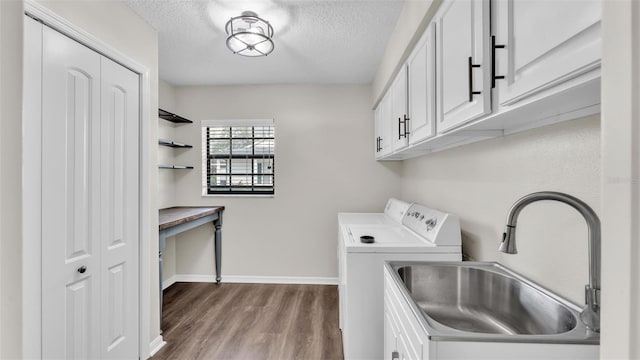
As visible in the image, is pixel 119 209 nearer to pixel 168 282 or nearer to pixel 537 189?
pixel 168 282

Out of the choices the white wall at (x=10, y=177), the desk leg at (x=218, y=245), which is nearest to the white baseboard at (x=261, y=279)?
the desk leg at (x=218, y=245)

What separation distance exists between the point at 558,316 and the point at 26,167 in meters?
2.14

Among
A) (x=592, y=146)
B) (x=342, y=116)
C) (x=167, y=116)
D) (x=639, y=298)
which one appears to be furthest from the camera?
(x=342, y=116)

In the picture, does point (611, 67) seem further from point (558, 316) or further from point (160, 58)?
point (160, 58)

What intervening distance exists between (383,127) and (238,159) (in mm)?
1834

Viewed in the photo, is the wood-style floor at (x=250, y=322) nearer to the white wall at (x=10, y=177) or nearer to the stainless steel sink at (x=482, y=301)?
the stainless steel sink at (x=482, y=301)

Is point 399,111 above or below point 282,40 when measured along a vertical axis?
below

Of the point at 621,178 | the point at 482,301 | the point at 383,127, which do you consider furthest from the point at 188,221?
the point at 621,178

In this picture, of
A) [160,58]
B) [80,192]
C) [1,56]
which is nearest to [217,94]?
[160,58]

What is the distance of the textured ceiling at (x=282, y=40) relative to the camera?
1.92 metres

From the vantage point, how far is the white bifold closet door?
138 cm

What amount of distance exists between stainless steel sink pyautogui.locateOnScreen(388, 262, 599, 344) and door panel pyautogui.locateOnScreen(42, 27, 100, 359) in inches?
62.9

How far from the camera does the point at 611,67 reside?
35 centimetres

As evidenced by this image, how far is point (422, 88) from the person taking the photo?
1588mm
